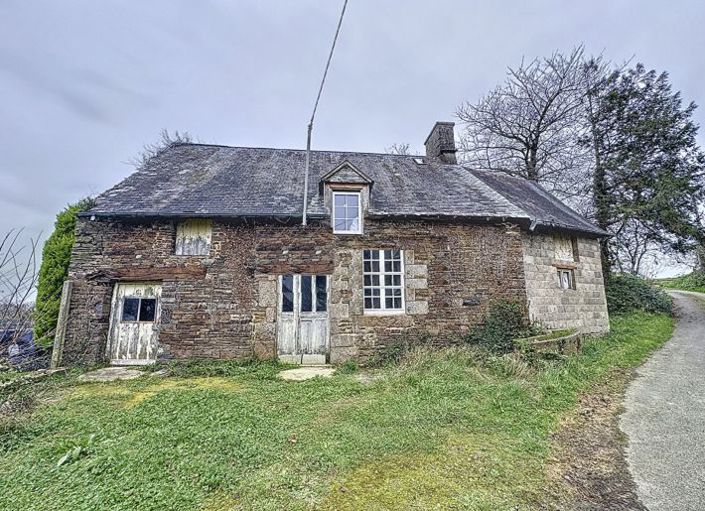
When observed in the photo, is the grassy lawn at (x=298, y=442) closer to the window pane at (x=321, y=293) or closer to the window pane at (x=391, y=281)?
the window pane at (x=321, y=293)

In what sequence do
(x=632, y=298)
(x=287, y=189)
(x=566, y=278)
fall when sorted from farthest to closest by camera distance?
(x=632, y=298) < (x=566, y=278) < (x=287, y=189)

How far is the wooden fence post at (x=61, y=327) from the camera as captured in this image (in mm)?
8953

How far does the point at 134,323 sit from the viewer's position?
9633 mm

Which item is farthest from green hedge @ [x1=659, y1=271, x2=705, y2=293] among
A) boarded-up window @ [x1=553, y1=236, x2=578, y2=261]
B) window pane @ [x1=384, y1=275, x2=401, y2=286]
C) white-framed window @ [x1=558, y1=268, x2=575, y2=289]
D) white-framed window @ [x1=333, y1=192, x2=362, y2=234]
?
white-framed window @ [x1=333, y1=192, x2=362, y2=234]

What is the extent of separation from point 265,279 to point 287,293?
72 centimetres

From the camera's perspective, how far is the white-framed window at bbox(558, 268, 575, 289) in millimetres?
12164

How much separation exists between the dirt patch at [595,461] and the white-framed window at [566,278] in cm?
632

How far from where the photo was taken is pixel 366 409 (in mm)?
5875

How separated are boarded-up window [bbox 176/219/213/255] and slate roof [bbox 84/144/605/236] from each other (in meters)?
0.42

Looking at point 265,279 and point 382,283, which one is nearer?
point 265,279

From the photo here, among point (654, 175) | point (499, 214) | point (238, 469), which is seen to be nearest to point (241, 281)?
point (238, 469)

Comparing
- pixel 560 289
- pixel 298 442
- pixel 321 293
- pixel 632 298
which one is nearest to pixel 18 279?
pixel 298 442

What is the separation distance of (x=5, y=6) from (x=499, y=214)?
13.0m

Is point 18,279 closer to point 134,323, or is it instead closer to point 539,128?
point 134,323
